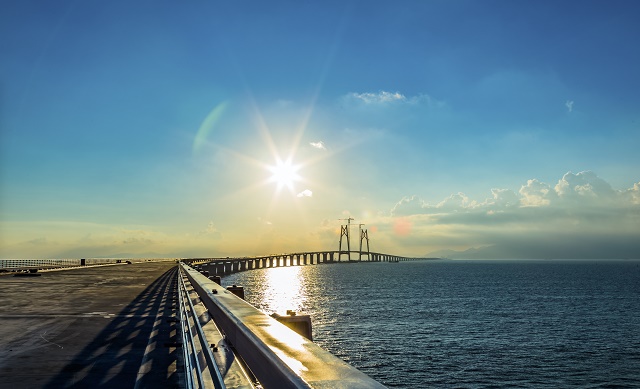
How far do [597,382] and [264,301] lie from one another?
59.8 meters

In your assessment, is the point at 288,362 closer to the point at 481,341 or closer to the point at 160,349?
the point at 160,349

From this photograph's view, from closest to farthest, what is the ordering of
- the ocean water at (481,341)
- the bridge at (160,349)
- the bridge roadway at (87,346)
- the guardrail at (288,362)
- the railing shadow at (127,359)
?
the guardrail at (288,362)
the bridge at (160,349)
the railing shadow at (127,359)
the bridge roadway at (87,346)
the ocean water at (481,341)

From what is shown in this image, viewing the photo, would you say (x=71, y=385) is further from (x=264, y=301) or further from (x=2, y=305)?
(x=264, y=301)

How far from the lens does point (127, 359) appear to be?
10.6 meters

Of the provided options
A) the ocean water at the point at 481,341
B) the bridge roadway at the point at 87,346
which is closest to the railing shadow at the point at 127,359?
the bridge roadway at the point at 87,346

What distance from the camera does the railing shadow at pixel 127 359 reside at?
8641 millimetres

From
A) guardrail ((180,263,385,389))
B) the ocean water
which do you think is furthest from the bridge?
the ocean water

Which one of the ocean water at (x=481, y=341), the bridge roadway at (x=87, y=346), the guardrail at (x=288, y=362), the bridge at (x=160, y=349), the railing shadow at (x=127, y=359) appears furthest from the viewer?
the ocean water at (x=481, y=341)

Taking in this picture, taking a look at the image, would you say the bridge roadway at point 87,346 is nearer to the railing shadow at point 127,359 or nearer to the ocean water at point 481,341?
the railing shadow at point 127,359

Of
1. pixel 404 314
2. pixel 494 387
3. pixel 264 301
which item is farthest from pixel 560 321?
pixel 264 301

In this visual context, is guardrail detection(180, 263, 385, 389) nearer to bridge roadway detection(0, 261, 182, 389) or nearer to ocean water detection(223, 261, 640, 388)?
bridge roadway detection(0, 261, 182, 389)

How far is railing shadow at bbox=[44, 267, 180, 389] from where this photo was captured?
864cm

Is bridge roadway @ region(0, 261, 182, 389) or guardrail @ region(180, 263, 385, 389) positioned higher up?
guardrail @ region(180, 263, 385, 389)

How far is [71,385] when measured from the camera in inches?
336
